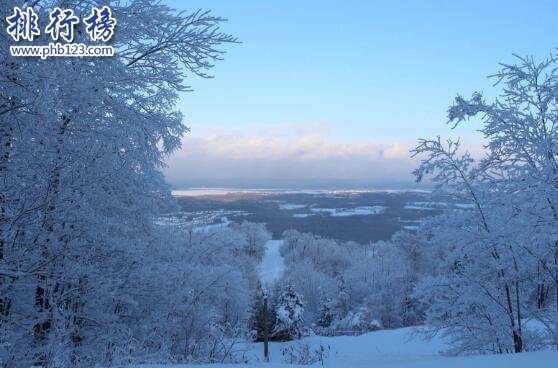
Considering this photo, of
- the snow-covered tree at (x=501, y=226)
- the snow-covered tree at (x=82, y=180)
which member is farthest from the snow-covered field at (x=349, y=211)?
the snow-covered tree at (x=82, y=180)

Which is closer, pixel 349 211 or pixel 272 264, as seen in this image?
pixel 272 264

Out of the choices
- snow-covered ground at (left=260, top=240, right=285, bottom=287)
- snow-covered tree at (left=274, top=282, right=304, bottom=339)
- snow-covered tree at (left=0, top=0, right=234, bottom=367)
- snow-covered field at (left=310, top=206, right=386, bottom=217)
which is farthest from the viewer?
snow-covered field at (left=310, top=206, right=386, bottom=217)

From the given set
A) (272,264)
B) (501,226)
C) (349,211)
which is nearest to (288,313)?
(501,226)

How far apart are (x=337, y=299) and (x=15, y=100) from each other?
44498mm

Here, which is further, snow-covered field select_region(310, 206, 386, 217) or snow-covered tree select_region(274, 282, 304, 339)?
snow-covered field select_region(310, 206, 386, 217)

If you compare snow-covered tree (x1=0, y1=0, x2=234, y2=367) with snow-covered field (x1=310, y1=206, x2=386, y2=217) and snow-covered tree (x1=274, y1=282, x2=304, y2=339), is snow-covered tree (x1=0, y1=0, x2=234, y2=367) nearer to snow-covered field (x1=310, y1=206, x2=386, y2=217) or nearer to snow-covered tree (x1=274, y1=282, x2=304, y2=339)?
snow-covered tree (x1=274, y1=282, x2=304, y2=339)

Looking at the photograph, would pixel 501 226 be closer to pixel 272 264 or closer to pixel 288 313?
pixel 288 313

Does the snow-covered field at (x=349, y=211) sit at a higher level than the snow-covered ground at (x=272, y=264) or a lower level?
higher

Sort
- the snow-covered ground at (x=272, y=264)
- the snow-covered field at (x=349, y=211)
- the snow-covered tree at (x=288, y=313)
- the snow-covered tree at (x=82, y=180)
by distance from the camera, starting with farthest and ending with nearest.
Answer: the snow-covered field at (x=349, y=211), the snow-covered ground at (x=272, y=264), the snow-covered tree at (x=288, y=313), the snow-covered tree at (x=82, y=180)

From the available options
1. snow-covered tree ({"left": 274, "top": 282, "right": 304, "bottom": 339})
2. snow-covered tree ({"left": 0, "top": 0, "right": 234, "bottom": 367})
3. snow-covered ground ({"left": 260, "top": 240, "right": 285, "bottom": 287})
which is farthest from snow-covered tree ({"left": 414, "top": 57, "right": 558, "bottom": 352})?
snow-covered ground ({"left": 260, "top": 240, "right": 285, "bottom": 287})

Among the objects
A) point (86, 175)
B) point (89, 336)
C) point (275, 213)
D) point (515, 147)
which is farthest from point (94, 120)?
point (275, 213)

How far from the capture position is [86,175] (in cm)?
469

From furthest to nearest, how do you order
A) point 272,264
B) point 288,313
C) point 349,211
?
1. point 349,211
2. point 272,264
3. point 288,313

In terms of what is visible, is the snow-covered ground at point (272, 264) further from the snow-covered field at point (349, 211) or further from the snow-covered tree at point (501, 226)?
the snow-covered tree at point (501, 226)
